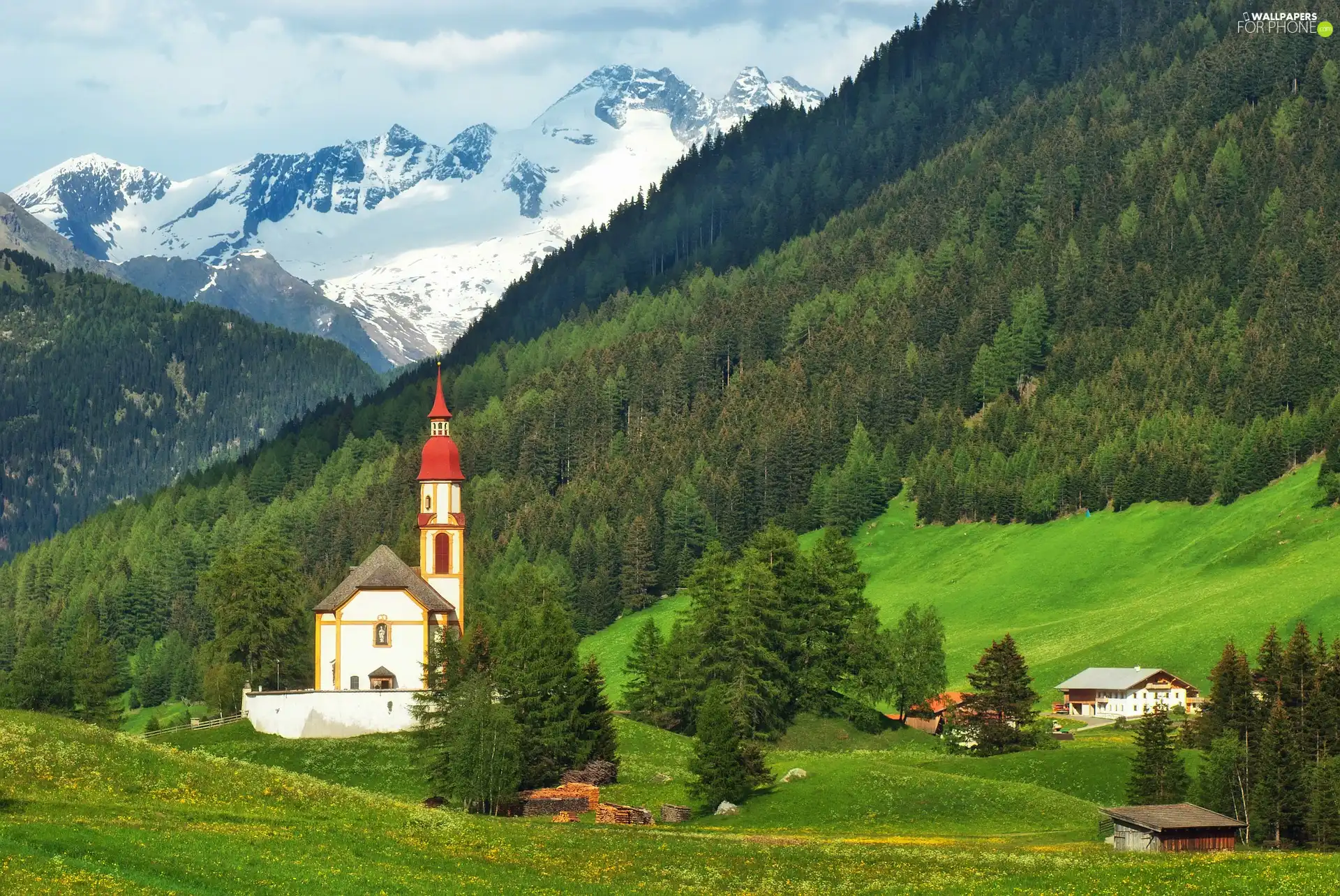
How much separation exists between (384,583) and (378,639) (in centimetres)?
348

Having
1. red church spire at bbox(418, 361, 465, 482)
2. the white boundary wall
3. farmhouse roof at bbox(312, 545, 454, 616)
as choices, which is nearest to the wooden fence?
the white boundary wall

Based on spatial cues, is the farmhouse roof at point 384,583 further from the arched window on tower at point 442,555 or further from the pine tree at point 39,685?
the pine tree at point 39,685

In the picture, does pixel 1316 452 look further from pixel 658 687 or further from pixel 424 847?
pixel 424 847

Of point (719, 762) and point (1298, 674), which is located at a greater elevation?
Result: point (1298, 674)

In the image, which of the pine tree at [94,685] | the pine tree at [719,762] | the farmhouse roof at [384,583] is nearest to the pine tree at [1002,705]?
the pine tree at [719,762]

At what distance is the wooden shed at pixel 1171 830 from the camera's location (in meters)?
71.3

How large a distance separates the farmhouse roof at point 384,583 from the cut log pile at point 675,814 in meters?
33.6

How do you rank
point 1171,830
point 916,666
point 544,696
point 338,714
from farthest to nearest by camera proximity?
point 916,666 → point 338,714 → point 544,696 → point 1171,830

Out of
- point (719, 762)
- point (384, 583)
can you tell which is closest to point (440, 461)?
point (384, 583)

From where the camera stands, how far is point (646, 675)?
4956 inches

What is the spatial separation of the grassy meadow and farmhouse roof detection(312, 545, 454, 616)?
104 ft

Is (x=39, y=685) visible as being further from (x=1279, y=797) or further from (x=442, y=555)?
(x=1279, y=797)

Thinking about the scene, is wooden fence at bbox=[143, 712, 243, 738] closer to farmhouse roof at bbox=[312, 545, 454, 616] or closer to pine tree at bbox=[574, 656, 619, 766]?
farmhouse roof at bbox=[312, 545, 454, 616]

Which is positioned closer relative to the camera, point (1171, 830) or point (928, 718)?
point (1171, 830)
